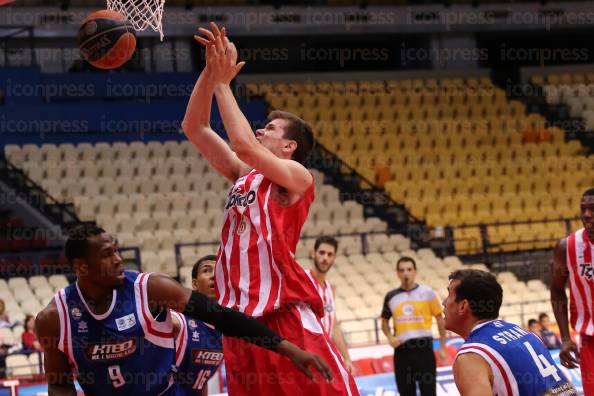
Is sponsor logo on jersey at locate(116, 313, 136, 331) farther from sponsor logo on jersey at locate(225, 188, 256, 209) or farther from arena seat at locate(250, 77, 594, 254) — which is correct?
arena seat at locate(250, 77, 594, 254)

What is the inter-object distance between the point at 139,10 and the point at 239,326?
2841 mm

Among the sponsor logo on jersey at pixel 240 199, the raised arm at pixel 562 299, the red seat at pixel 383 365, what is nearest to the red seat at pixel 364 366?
the red seat at pixel 383 365

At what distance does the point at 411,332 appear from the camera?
981 cm

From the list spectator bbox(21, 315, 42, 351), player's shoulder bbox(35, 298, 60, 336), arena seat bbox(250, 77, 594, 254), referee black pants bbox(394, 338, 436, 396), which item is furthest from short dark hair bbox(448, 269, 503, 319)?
arena seat bbox(250, 77, 594, 254)

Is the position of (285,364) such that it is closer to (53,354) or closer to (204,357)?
(53,354)

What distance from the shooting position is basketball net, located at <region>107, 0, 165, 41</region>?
5.96m

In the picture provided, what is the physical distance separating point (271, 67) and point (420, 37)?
362cm

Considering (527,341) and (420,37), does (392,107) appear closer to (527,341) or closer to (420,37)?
(420,37)

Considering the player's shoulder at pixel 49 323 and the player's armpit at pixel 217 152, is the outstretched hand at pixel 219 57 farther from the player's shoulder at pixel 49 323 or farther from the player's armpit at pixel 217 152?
the player's shoulder at pixel 49 323

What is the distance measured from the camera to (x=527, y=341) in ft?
14.5

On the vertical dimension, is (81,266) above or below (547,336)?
above

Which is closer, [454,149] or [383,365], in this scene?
[383,365]

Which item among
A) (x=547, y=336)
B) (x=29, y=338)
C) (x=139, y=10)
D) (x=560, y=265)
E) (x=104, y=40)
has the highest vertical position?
(x=139, y=10)

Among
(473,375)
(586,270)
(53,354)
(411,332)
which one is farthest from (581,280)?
(411,332)
